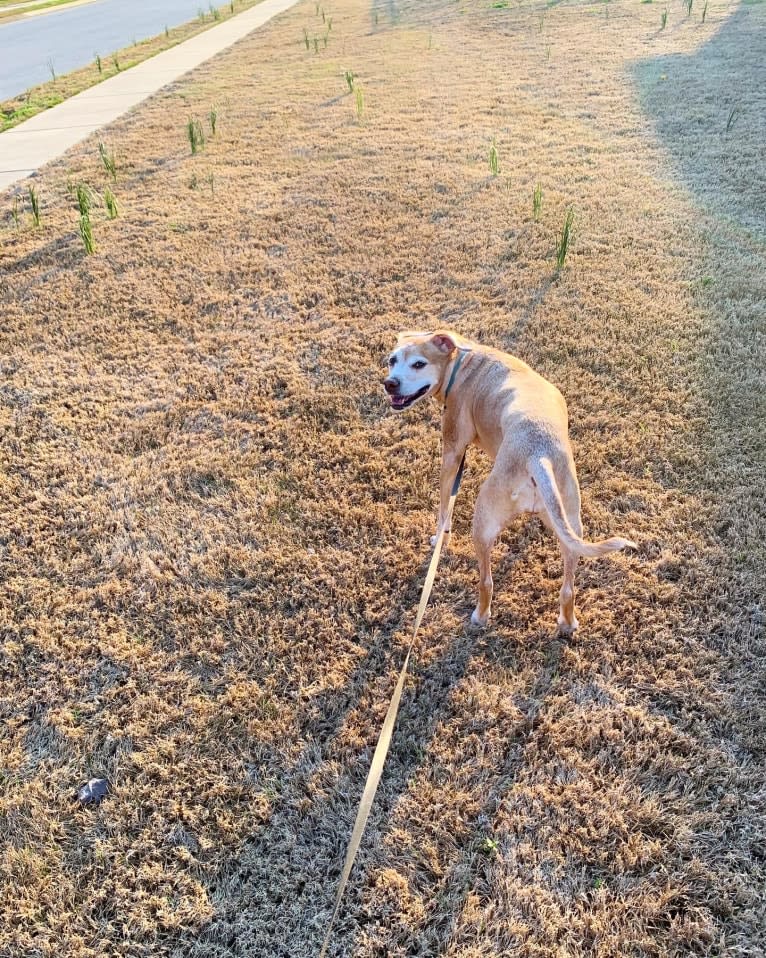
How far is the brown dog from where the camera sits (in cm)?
244

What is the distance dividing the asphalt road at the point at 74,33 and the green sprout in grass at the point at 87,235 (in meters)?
7.28

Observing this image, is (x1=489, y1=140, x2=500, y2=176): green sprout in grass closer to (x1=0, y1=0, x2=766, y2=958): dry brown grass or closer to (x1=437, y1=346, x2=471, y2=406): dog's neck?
(x1=0, y1=0, x2=766, y2=958): dry brown grass

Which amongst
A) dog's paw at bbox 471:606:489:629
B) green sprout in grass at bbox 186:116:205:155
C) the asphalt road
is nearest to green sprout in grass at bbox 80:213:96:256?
green sprout in grass at bbox 186:116:205:155

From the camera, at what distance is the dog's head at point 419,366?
322cm

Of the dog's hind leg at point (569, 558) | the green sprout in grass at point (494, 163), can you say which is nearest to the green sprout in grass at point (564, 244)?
the green sprout in grass at point (494, 163)

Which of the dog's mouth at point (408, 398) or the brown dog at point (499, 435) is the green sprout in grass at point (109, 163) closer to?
the brown dog at point (499, 435)

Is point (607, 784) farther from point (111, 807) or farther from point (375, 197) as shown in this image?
point (375, 197)

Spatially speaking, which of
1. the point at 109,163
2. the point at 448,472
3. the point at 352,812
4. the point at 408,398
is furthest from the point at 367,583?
the point at 109,163

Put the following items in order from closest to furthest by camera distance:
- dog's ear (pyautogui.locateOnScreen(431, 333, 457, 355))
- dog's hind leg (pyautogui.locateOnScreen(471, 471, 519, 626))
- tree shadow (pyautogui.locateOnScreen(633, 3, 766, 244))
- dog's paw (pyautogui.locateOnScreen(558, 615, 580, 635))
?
dog's hind leg (pyautogui.locateOnScreen(471, 471, 519, 626)) → dog's paw (pyautogui.locateOnScreen(558, 615, 580, 635)) → dog's ear (pyautogui.locateOnScreen(431, 333, 457, 355)) → tree shadow (pyautogui.locateOnScreen(633, 3, 766, 244))

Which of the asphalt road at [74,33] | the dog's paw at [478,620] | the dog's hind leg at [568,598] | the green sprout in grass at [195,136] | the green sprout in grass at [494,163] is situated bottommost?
the dog's paw at [478,620]

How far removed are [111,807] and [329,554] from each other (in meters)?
1.48

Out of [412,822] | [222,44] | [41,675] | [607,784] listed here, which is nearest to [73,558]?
[41,675]

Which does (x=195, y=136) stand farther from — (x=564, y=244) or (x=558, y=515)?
(x=558, y=515)

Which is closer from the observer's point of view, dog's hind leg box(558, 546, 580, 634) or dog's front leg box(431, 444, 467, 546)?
dog's hind leg box(558, 546, 580, 634)
